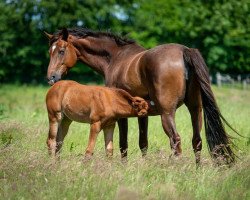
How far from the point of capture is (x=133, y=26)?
43531 mm

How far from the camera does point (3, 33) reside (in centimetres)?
4294

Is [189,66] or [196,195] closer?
[196,195]

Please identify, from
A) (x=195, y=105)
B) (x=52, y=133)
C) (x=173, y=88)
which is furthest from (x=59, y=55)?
(x=195, y=105)

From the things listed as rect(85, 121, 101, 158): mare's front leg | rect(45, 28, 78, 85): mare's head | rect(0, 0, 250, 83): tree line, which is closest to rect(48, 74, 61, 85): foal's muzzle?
rect(45, 28, 78, 85): mare's head

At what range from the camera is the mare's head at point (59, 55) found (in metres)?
9.54

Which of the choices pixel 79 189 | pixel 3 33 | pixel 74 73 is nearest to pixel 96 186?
pixel 79 189

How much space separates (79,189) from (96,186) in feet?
0.63

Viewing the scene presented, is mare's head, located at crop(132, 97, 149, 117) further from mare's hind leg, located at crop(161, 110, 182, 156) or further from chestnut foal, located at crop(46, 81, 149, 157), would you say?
mare's hind leg, located at crop(161, 110, 182, 156)

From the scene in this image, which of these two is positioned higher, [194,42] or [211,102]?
[211,102]

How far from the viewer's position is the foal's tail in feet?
26.0

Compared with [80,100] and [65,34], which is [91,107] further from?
[65,34]

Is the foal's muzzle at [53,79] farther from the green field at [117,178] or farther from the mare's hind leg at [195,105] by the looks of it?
the mare's hind leg at [195,105]

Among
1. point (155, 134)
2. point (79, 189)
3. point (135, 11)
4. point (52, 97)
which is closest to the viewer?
point (79, 189)

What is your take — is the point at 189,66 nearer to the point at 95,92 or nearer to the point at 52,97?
the point at 95,92
